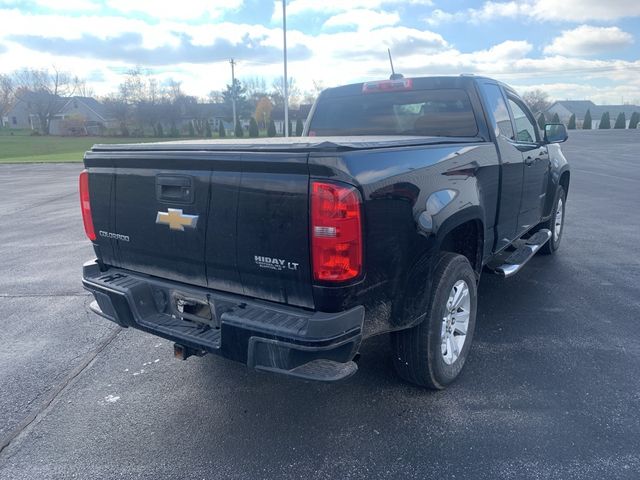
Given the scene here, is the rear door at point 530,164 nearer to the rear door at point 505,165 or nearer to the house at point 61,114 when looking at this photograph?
the rear door at point 505,165

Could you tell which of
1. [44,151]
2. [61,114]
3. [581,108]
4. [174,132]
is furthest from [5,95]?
[581,108]

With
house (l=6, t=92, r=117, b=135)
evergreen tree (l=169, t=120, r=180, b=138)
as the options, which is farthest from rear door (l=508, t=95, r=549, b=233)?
house (l=6, t=92, r=117, b=135)

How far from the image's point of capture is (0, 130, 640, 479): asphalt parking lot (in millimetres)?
2730

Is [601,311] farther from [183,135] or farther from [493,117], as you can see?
[183,135]

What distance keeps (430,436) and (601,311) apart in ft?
8.61

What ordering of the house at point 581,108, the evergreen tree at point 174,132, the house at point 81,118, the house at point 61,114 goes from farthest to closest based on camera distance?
1. the house at point 581,108
2. the house at point 61,114
3. the house at point 81,118
4. the evergreen tree at point 174,132

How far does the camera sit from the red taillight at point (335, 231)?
242cm

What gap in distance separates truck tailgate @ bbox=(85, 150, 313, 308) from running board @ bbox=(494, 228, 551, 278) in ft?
7.64

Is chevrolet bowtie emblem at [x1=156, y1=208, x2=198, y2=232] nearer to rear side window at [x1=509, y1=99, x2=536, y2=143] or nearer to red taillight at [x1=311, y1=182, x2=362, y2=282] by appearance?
red taillight at [x1=311, y1=182, x2=362, y2=282]

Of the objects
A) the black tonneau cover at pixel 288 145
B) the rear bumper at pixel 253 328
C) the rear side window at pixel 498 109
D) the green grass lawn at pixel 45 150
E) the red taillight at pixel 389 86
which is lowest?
the green grass lawn at pixel 45 150

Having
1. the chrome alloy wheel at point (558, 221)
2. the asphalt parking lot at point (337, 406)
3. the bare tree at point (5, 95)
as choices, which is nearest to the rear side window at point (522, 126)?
the chrome alloy wheel at point (558, 221)

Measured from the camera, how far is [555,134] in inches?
217

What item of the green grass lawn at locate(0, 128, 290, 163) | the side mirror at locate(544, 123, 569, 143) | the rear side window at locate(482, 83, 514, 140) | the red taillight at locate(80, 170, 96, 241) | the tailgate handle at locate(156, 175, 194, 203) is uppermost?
the rear side window at locate(482, 83, 514, 140)

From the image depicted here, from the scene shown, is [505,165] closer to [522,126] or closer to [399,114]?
[399,114]
